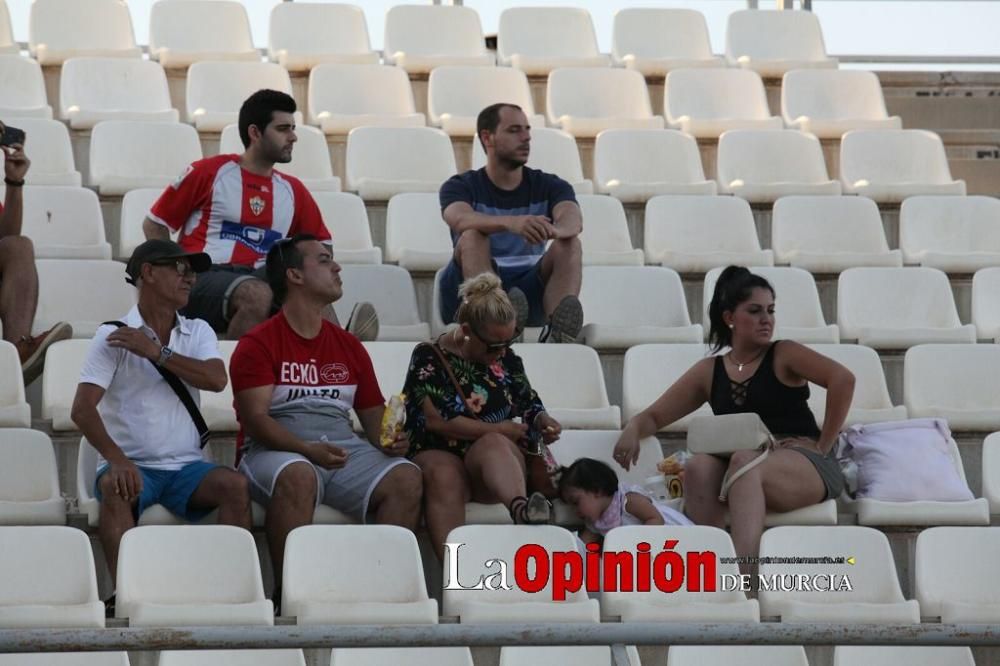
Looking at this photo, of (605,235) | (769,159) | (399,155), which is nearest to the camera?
(605,235)

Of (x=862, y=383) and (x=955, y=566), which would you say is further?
(x=862, y=383)

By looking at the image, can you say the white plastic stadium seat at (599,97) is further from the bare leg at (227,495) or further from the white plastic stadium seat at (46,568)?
the white plastic stadium seat at (46,568)

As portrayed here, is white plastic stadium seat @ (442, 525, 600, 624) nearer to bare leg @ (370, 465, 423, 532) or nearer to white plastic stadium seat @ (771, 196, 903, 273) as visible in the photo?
bare leg @ (370, 465, 423, 532)

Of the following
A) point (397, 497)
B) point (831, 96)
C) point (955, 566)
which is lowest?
point (955, 566)

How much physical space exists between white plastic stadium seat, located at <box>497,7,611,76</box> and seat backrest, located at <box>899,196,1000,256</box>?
78.7 inches

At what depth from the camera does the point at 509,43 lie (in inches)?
351

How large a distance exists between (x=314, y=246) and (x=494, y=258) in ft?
3.18

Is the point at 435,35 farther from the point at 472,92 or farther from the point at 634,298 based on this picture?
the point at 634,298

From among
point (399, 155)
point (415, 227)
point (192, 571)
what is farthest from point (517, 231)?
point (192, 571)

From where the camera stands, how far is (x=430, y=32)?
882cm

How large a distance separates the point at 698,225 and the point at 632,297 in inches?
29.3

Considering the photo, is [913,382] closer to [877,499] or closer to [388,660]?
[877,499]

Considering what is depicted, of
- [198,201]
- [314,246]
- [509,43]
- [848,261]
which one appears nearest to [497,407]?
[314,246]

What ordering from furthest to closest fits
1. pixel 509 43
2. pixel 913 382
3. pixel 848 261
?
pixel 509 43 → pixel 848 261 → pixel 913 382
